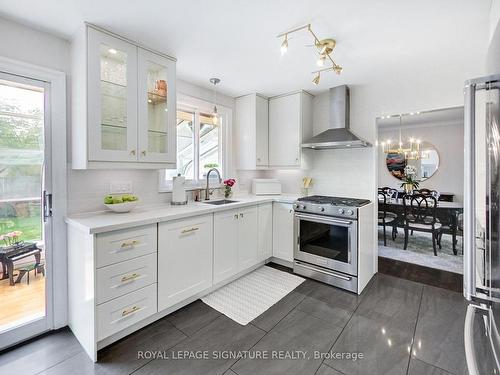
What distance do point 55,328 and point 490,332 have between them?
8.92ft

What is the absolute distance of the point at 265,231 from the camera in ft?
10.3

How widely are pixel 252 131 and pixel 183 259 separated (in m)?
2.01

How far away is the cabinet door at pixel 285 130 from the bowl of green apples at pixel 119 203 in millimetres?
2056

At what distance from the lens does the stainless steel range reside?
2559 mm

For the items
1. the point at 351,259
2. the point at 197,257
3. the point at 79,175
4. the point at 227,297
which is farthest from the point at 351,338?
the point at 79,175

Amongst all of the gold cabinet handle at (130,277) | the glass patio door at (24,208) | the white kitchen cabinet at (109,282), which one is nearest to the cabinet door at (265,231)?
the white kitchen cabinet at (109,282)

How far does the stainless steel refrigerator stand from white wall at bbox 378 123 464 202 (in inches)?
219

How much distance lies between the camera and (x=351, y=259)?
2.56m

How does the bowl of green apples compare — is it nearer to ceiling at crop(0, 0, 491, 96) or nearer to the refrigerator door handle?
ceiling at crop(0, 0, 491, 96)

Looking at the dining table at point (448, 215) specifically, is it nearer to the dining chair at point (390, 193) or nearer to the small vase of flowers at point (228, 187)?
the dining chair at point (390, 193)

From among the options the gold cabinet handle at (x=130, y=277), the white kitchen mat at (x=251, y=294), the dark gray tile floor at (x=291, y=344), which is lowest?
the dark gray tile floor at (x=291, y=344)

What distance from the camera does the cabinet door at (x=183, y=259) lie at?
2021mm

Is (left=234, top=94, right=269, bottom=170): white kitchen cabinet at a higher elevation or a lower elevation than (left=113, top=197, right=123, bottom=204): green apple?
higher

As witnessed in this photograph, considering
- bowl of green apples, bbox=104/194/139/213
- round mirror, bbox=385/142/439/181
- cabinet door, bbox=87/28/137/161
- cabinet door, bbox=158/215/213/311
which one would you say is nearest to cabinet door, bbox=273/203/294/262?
cabinet door, bbox=158/215/213/311
